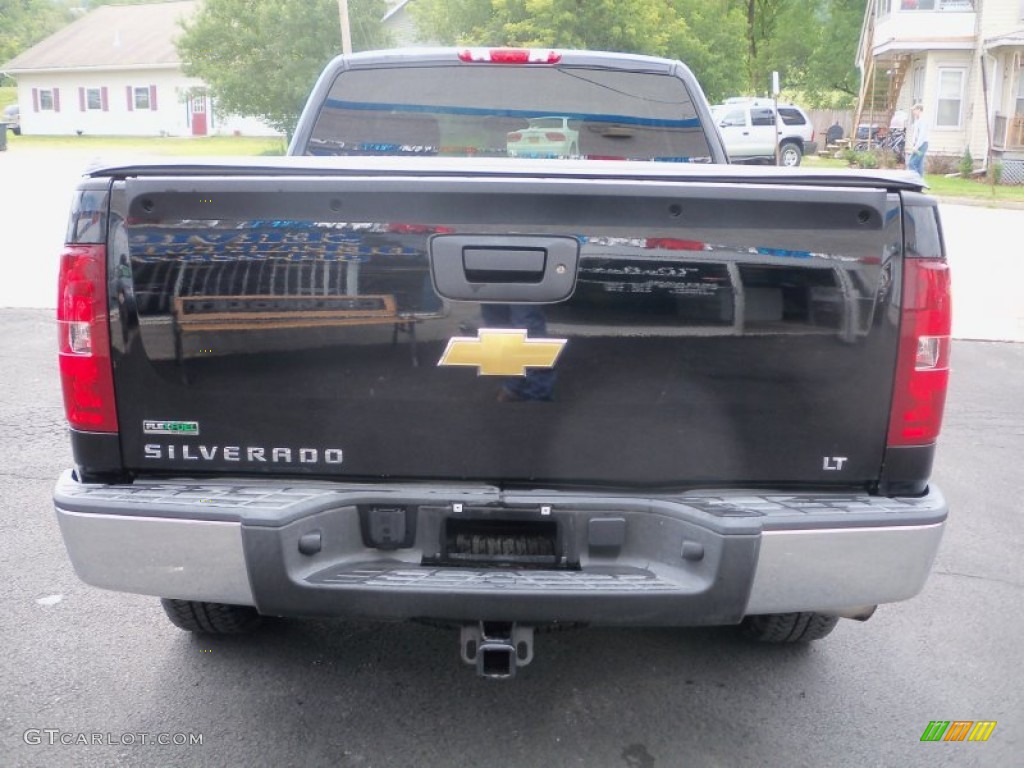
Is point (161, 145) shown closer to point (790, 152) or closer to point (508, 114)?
point (790, 152)

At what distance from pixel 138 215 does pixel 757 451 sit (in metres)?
1.75

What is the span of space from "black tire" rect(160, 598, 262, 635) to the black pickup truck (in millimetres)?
729

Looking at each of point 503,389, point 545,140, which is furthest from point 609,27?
point 503,389

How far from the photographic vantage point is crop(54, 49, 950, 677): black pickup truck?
9.14 feet

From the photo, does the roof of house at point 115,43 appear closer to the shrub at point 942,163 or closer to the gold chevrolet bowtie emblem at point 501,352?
the shrub at point 942,163

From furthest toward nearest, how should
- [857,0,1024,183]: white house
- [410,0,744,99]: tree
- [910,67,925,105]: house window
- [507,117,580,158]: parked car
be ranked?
[910,67,925,105]: house window → [857,0,1024,183]: white house → [410,0,744,99]: tree → [507,117,580,158]: parked car

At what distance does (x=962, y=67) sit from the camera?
3259 cm

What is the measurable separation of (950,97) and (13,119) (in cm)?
5443

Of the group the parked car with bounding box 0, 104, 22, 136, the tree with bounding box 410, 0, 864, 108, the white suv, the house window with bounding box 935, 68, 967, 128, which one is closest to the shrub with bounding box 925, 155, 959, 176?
the house window with bounding box 935, 68, 967, 128

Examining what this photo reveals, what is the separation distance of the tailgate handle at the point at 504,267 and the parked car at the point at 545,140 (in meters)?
2.43

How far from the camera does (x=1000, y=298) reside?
38.7 feet

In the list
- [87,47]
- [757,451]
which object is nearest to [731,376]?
[757,451]

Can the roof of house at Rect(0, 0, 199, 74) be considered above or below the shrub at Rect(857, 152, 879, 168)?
above

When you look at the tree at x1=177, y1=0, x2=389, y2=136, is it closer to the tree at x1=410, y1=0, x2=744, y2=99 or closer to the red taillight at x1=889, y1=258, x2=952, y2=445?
the tree at x1=410, y1=0, x2=744, y2=99
